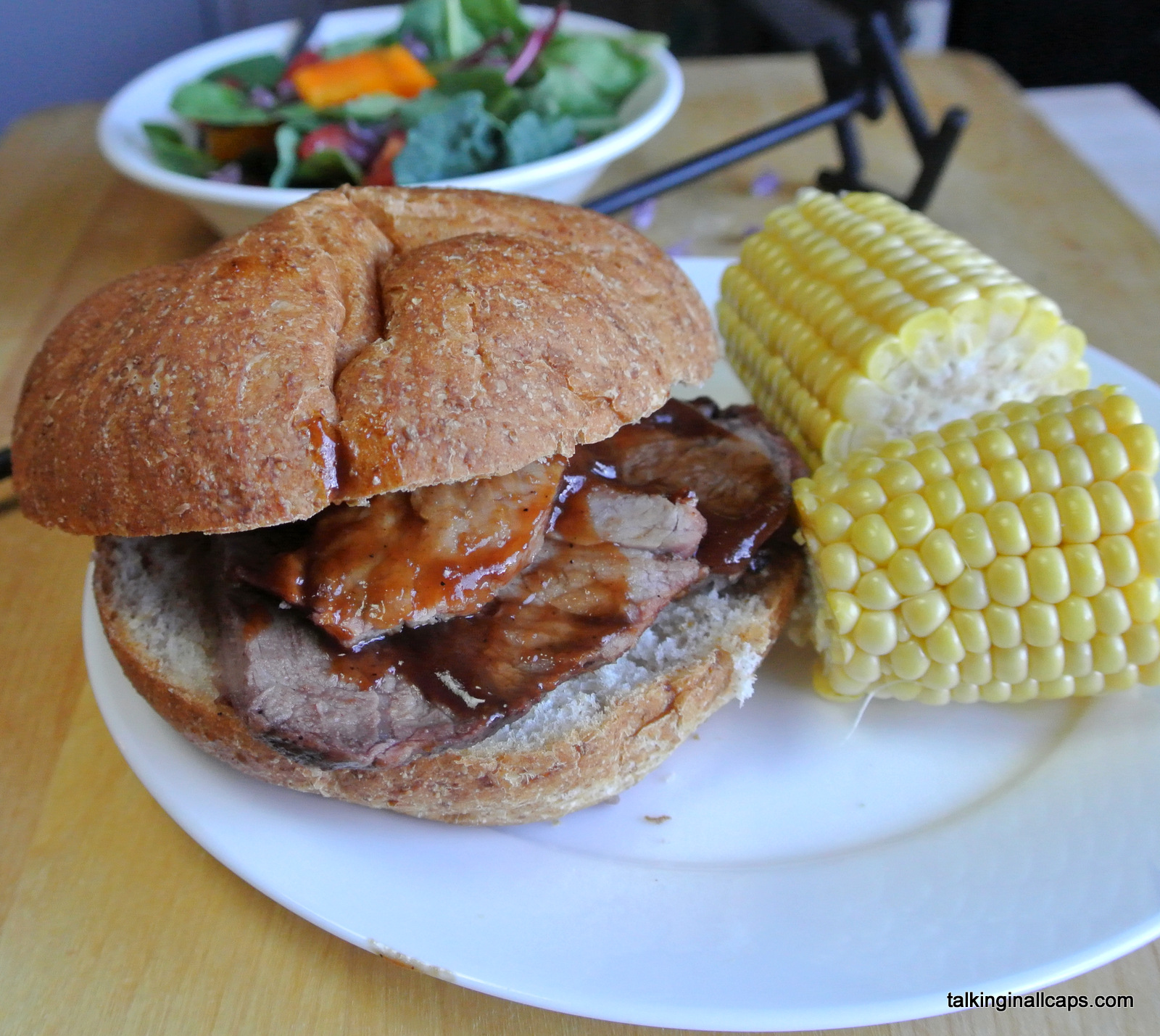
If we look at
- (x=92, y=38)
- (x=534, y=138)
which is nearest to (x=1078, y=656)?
(x=534, y=138)

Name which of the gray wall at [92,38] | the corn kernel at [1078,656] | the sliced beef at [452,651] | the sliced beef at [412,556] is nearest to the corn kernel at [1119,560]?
the corn kernel at [1078,656]

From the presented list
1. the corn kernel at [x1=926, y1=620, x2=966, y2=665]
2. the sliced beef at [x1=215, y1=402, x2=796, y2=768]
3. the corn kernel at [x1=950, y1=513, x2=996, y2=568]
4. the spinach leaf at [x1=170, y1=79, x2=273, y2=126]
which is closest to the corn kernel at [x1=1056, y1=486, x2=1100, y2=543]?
the corn kernel at [x1=950, y1=513, x2=996, y2=568]

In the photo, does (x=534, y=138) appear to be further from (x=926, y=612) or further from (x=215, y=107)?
(x=926, y=612)

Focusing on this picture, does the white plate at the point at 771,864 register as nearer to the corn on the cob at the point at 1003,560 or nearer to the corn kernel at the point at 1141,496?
the corn on the cob at the point at 1003,560

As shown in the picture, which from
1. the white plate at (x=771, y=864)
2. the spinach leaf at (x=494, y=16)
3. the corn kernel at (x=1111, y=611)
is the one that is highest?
the spinach leaf at (x=494, y=16)

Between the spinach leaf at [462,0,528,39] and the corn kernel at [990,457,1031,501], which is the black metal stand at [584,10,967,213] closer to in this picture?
the spinach leaf at [462,0,528,39]

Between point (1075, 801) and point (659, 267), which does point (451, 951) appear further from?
point (659, 267)

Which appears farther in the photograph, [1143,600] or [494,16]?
[494,16]
